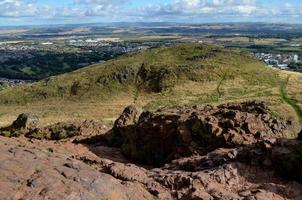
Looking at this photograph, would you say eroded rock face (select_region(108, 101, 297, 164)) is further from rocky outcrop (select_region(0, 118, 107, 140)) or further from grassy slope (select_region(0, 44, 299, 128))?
grassy slope (select_region(0, 44, 299, 128))

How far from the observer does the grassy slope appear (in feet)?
290

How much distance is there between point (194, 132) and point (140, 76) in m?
78.5

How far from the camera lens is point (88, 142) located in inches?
1357

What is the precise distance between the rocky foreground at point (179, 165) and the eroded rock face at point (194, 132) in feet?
0.17

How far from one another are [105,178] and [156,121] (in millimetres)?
11787

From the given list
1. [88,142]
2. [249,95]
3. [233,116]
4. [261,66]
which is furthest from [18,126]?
[261,66]

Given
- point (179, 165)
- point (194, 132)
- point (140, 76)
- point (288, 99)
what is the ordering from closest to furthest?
point (179, 165)
point (194, 132)
point (288, 99)
point (140, 76)

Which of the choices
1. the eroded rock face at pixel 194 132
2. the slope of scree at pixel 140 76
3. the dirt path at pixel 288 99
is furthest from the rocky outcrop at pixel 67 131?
the slope of scree at pixel 140 76

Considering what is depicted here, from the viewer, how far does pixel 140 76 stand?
346 feet

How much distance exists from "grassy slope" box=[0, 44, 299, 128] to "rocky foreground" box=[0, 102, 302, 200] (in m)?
51.1

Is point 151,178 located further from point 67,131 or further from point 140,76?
point 140,76

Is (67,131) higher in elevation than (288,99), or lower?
higher

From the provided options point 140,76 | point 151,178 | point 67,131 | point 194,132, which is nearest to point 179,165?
point 151,178

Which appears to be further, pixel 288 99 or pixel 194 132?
pixel 288 99
